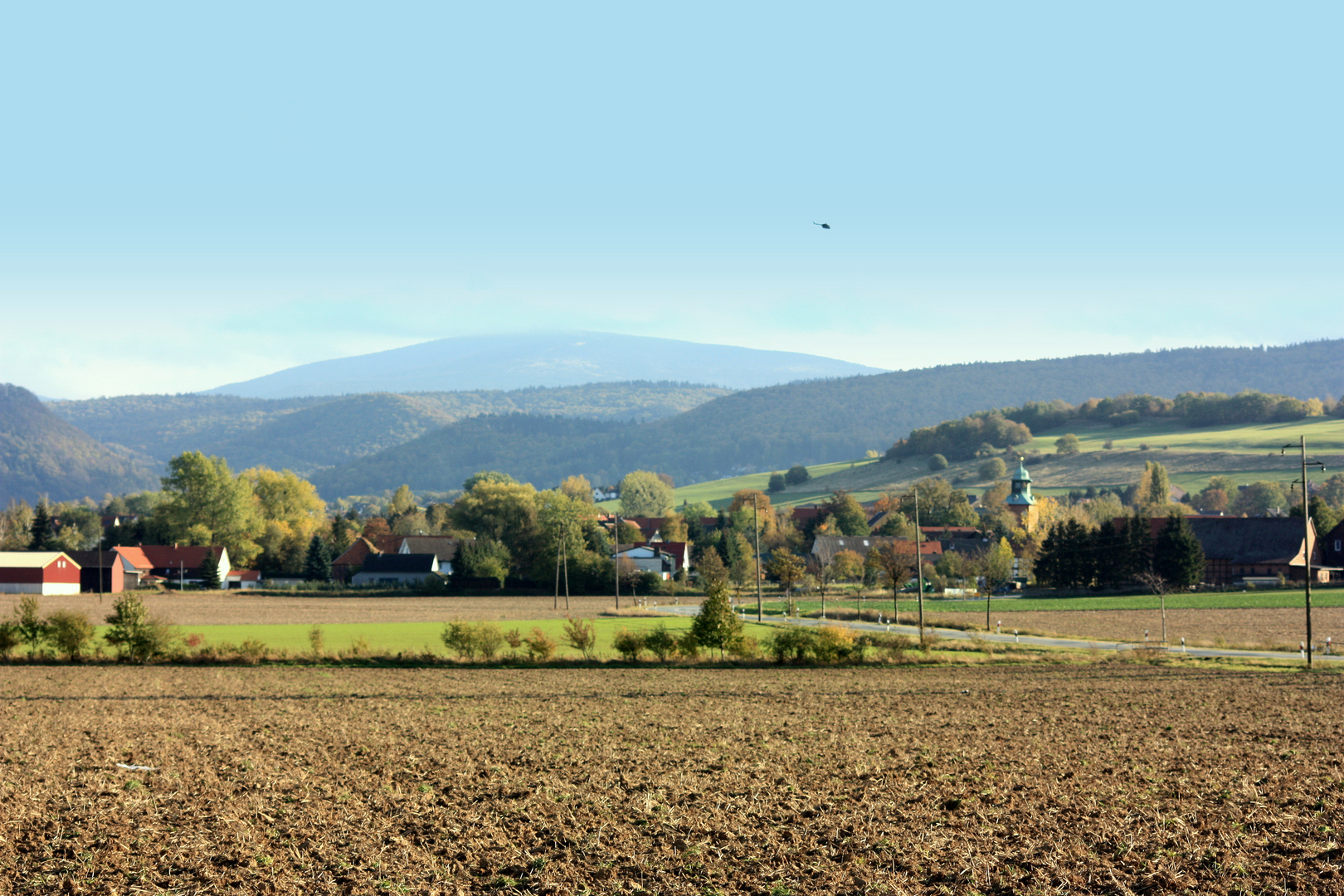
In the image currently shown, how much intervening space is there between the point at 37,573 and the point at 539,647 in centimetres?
7677

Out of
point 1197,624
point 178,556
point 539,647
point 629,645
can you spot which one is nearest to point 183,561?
point 178,556

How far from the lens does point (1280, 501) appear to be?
162 metres

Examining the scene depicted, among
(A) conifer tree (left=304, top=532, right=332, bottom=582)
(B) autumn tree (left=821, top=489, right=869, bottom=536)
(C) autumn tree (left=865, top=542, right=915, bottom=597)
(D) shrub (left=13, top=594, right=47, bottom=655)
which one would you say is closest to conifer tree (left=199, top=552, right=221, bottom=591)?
(A) conifer tree (left=304, top=532, right=332, bottom=582)

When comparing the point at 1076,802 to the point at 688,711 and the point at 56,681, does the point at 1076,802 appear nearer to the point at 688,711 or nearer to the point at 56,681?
the point at 688,711

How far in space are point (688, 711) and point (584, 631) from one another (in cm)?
1775

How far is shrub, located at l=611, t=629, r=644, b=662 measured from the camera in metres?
44.7

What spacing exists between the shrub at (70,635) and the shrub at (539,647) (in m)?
17.8

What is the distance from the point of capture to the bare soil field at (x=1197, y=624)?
55719 millimetres

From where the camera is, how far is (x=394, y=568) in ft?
410

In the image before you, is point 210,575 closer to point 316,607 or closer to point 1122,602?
point 316,607

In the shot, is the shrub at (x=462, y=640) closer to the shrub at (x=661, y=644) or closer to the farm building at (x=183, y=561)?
the shrub at (x=661, y=644)

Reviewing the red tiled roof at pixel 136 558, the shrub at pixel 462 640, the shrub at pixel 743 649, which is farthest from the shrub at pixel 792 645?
the red tiled roof at pixel 136 558

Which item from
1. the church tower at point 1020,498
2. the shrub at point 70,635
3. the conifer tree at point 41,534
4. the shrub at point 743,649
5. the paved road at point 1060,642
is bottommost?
the paved road at point 1060,642

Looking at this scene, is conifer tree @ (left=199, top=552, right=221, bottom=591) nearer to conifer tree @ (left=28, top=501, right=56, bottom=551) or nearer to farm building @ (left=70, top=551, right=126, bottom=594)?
farm building @ (left=70, top=551, right=126, bottom=594)
